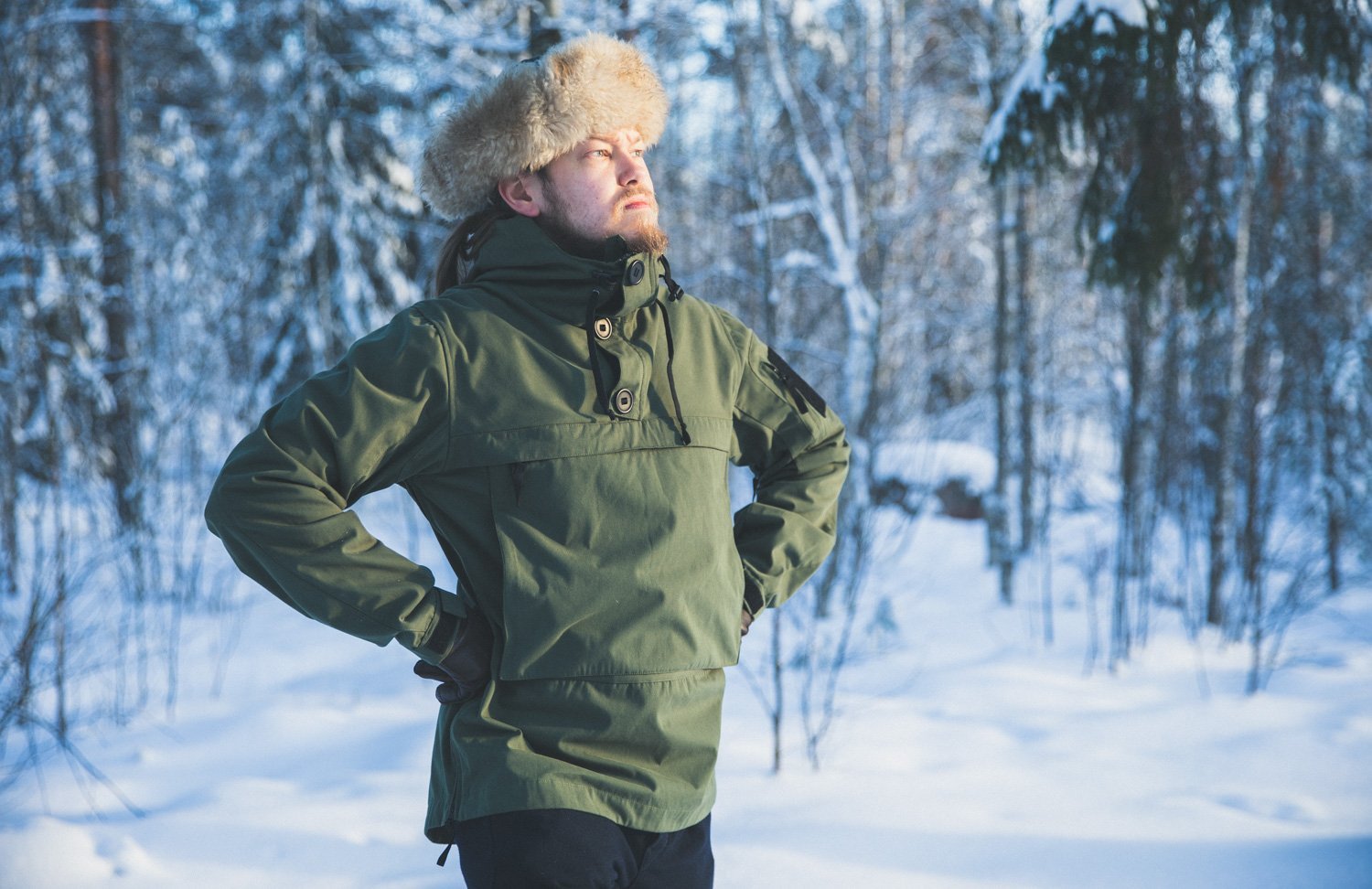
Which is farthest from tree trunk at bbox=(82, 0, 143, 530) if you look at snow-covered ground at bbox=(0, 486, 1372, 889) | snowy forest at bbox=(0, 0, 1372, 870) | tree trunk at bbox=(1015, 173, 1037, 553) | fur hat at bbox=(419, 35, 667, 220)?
tree trunk at bbox=(1015, 173, 1037, 553)

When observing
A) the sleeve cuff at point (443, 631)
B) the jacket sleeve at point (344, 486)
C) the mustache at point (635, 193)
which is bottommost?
the sleeve cuff at point (443, 631)

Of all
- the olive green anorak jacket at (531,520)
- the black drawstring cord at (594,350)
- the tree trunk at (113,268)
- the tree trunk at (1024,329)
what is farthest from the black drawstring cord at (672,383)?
the tree trunk at (1024,329)

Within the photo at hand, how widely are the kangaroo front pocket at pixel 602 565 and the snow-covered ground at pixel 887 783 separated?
1753 mm

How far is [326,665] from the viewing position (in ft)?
18.6

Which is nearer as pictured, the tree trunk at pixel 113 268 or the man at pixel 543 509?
the man at pixel 543 509

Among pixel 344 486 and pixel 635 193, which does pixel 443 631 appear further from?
pixel 635 193

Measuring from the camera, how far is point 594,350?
5.09 feet

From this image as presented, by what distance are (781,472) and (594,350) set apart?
23.6 inches

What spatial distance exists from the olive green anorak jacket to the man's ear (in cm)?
10

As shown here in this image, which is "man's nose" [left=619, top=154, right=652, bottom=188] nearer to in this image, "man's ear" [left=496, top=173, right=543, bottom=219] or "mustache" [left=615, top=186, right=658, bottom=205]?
"mustache" [left=615, top=186, right=658, bottom=205]

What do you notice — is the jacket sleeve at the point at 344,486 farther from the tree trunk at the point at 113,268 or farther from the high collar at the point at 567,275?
the tree trunk at the point at 113,268

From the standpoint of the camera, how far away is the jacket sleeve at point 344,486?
141 centimetres

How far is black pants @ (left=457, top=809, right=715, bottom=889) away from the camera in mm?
1403

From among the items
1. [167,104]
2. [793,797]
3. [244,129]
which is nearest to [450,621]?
[793,797]
